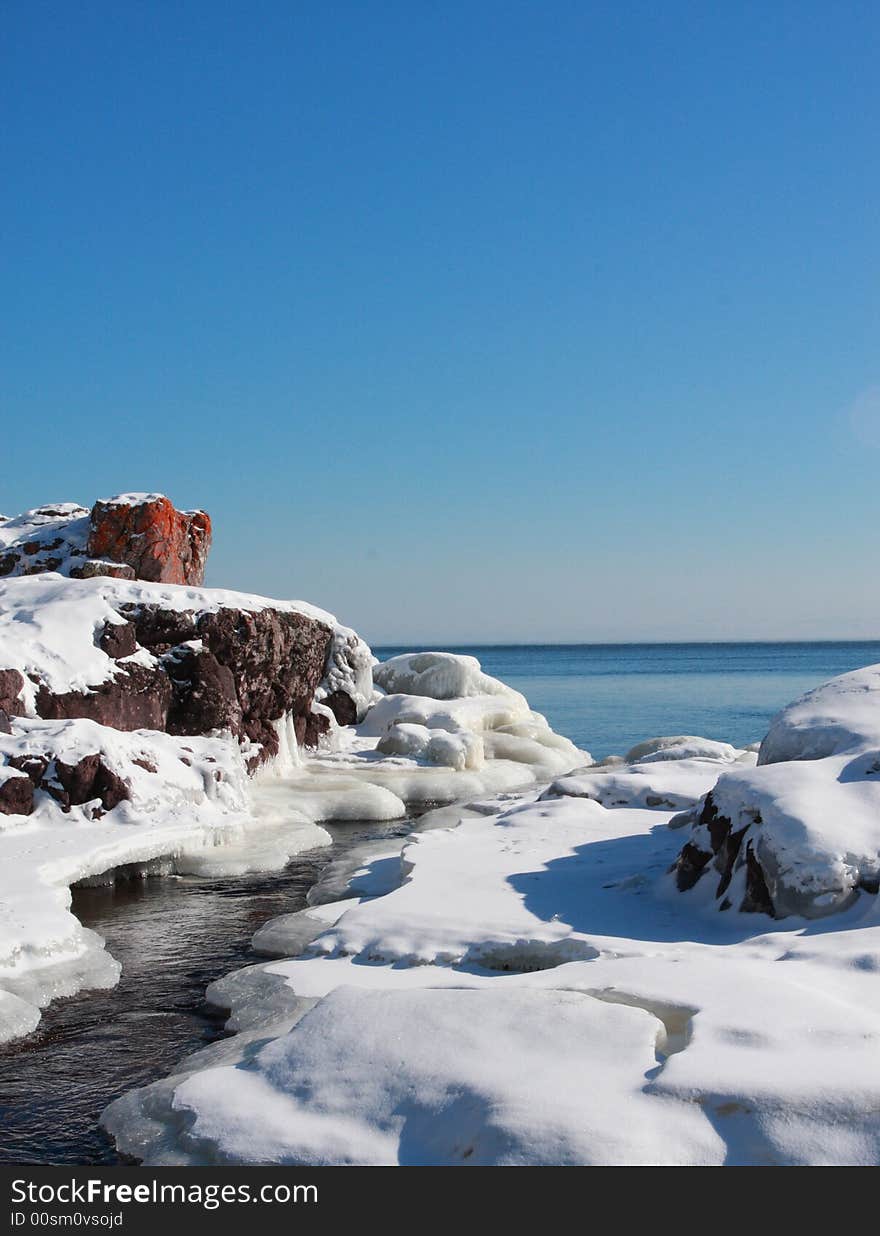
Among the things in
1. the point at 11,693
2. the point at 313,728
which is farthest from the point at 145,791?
the point at 313,728

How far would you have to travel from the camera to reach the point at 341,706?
23.9 meters

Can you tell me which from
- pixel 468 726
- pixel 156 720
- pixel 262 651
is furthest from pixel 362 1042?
pixel 468 726

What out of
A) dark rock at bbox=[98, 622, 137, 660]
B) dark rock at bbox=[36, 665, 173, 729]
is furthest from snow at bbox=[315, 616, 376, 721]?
dark rock at bbox=[98, 622, 137, 660]

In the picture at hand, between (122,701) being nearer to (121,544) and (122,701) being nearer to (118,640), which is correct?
(118,640)

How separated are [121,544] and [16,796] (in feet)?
28.9

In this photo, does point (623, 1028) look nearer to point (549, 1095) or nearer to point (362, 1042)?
point (549, 1095)

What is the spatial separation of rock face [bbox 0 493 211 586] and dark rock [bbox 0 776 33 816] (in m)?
8.06

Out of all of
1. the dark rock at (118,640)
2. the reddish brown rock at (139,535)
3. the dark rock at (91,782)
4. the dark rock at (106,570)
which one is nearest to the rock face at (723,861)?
the dark rock at (91,782)

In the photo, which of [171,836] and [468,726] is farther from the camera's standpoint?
[468,726]

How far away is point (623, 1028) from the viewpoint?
5.06 meters

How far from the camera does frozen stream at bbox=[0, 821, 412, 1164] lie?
5.64 metres

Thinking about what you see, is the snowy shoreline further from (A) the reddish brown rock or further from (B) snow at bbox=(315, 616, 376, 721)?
(B) snow at bbox=(315, 616, 376, 721)
